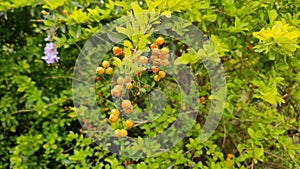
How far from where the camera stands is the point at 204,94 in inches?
57.1

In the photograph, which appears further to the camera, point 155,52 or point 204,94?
point 204,94

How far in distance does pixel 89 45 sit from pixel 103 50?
0.29 feet

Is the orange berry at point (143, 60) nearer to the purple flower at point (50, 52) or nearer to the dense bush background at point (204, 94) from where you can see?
the dense bush background at point (204, 94)

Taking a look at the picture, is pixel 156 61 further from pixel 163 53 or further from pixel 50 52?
pixel 50 52

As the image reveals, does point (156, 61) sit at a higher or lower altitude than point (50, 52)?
lower

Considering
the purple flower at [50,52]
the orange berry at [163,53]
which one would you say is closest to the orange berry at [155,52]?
the orange berry at [163,53]

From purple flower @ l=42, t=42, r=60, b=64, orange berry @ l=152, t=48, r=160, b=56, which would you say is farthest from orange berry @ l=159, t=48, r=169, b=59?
purple flower @ l=42, t=42, r=60, b=64

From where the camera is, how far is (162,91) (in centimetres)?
120

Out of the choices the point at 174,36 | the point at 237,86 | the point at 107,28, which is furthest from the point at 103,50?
the point at 237,86

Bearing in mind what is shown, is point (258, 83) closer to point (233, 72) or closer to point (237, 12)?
point (237, 12)

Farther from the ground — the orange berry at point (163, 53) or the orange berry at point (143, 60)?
the orange berry at point (163, 53)

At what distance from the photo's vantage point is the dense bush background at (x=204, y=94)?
1163mm

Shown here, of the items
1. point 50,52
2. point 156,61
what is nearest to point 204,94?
point 156,61

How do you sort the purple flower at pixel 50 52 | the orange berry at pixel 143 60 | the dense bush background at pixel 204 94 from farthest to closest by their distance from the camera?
1. the purple flower at pixel 50 52
2. the dense bush background at pixel 204 94
3. the orange berry at pixel 143 60
